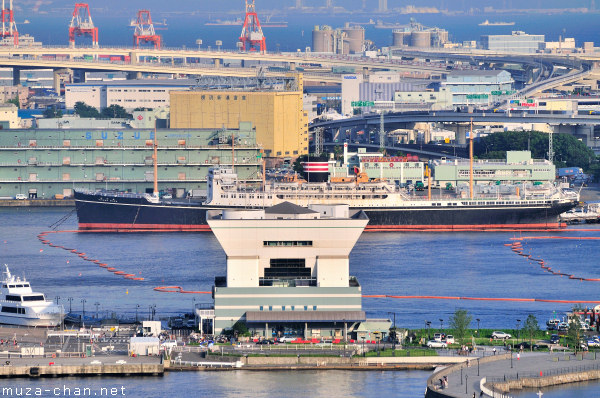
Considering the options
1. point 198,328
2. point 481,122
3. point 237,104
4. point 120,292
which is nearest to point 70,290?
point 120,292

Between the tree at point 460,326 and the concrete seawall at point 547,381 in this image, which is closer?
the concrete seawall at point 547,381

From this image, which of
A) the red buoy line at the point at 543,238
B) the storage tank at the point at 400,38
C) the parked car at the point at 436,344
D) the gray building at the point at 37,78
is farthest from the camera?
the storage tank at the point at 400,38

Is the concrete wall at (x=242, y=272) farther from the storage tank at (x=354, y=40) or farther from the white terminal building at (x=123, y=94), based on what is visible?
the storage tank at (x=354, y=40)

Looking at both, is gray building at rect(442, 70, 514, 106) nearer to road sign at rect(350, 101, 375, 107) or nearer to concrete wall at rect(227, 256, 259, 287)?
road sign at rect(350, 101, 375, 107)

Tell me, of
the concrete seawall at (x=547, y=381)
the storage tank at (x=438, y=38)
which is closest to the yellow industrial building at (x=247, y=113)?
the concrete seawall at (x=547, y=381)

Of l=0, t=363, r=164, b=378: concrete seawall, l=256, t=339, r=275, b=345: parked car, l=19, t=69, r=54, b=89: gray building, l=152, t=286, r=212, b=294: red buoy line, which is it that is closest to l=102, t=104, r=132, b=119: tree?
l=19, t=69, r=54, b=89: gray building

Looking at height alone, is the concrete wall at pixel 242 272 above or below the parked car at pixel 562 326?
above

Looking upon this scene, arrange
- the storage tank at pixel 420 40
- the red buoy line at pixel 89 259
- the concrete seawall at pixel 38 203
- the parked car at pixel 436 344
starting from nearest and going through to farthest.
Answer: the parked car at pixel 436 344, the red buoy line at pixel 89 259, the concrete seawall at pixel 38 203, the storage tank at pixel 420 40

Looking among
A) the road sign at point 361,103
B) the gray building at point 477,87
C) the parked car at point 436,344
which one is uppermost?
the gray building at point 477,87
